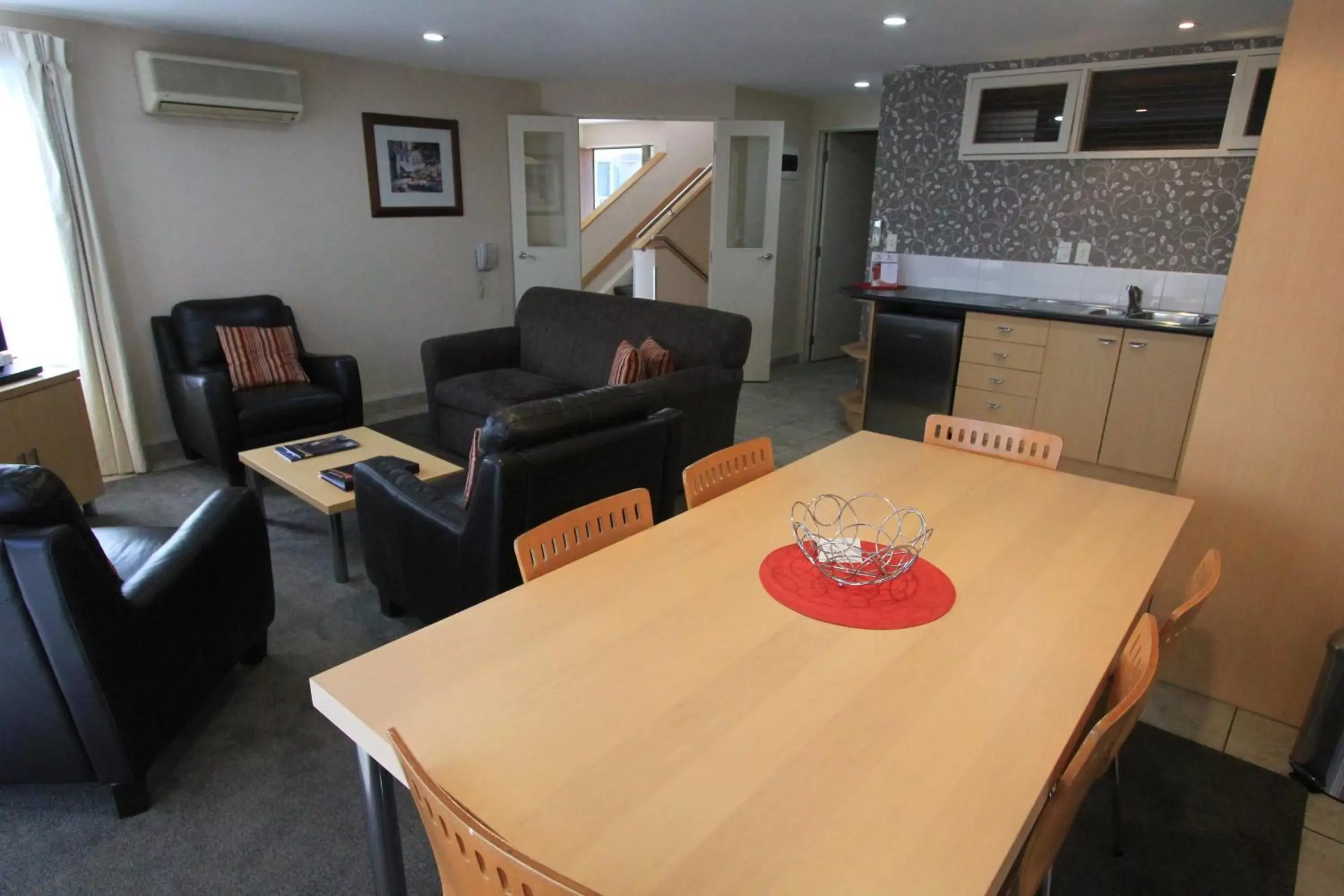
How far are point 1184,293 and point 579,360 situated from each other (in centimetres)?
345

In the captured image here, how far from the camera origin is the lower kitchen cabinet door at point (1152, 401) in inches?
149

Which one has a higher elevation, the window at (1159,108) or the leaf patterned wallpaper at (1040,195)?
the window at (1159,108)

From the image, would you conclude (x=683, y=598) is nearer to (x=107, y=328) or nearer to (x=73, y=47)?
(x=107, y=328)

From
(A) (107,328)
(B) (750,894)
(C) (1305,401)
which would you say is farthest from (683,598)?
(A) (107,328)

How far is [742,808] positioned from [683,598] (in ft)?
1.81

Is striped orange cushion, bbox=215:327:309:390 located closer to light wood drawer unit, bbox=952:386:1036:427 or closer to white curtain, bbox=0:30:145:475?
white curtain, bbox=0:30:145:475

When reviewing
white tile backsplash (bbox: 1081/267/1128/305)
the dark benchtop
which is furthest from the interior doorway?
white tile backsplash (bbox: 1081/267/1128/305)

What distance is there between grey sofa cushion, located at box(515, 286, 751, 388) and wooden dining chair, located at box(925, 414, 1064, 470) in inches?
61.2

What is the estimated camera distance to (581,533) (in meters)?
1.70

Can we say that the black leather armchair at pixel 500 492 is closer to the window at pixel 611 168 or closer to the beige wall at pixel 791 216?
the beige wall at pixel 791 216

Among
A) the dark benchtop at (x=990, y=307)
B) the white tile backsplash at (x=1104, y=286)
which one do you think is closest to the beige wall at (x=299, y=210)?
the dark benchtop at (x=990, y=307)

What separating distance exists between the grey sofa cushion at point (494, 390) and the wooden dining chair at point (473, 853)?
322 cm

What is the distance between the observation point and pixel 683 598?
1.48 metres

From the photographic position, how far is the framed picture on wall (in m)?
5.08
